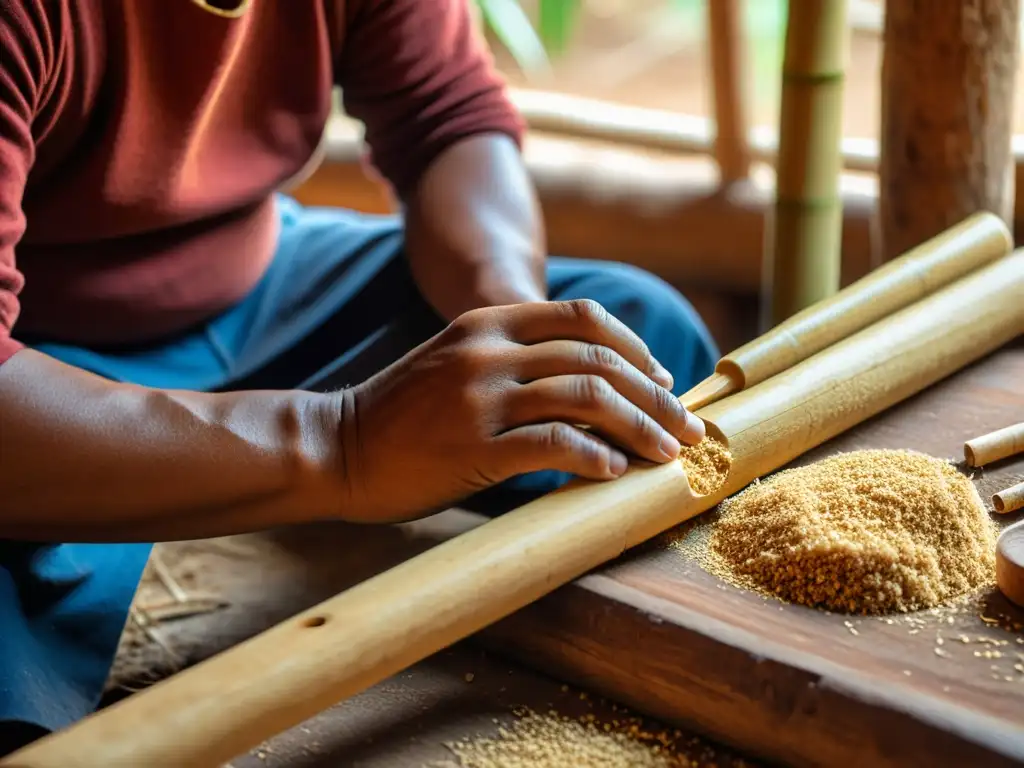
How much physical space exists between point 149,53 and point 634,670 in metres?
0.75

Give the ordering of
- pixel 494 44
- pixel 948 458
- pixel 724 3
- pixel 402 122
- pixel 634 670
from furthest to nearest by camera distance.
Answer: pixel 494 44 → pixel 724 3 → pixel 402 122 → pixel 948 458 → pixel 634 670

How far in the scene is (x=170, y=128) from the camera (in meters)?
1.23

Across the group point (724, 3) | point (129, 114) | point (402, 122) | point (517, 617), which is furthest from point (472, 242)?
point (724, 3)

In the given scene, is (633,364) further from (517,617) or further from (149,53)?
(149,53)

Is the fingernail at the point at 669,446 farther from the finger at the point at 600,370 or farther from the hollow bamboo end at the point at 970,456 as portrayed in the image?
the hollow bamboo end at the point at 970,456

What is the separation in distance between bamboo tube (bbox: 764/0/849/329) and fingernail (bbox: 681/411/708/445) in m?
0.73

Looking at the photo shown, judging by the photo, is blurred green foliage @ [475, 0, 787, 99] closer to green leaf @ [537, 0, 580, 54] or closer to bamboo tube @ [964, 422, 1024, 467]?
green leaf @ [537, 0, 580, 54]

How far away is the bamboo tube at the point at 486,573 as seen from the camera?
768 mm

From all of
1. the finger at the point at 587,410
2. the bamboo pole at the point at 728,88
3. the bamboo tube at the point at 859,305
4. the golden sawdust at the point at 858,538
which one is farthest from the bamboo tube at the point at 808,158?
the finger at the point at 587,410

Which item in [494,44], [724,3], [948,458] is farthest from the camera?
[494,44]

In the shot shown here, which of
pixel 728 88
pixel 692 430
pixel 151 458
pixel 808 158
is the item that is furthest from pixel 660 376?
pixel 728 88

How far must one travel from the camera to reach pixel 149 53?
3.91 feet

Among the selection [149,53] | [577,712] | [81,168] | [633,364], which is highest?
[149,53]

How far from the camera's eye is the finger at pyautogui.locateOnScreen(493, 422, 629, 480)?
3.16 feet
